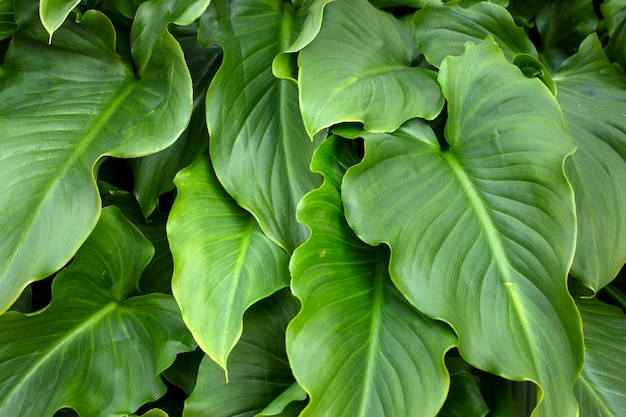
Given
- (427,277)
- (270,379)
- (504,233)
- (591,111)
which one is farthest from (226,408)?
(591,111)

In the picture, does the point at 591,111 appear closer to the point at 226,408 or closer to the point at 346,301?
the point at 346,301

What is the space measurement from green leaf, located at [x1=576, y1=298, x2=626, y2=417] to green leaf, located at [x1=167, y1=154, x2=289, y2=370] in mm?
467

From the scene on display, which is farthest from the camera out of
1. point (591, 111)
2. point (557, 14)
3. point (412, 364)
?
point (557, 14)

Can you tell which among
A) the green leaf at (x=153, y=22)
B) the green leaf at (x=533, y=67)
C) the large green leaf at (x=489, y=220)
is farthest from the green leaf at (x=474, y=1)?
the green leaf at (x=153, y=22)

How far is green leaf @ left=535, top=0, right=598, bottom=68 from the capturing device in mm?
1176

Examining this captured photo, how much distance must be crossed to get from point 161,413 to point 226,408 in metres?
0.09

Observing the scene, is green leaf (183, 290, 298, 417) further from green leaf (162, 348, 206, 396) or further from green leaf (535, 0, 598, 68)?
green leaf (535, 0, 598, 68)

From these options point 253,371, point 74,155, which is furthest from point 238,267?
point 74,155

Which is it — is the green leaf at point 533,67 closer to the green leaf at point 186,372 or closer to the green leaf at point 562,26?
the green leaf at point 562,26

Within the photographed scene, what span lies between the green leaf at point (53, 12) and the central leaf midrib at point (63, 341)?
0.39 m

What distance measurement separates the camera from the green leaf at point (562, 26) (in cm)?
118

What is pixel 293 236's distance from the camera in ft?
2.50

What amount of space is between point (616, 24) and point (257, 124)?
77 centimetres

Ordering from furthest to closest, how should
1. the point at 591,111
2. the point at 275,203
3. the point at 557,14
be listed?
the point at 557,14 < the point at 591,111 < the point at 275,203
